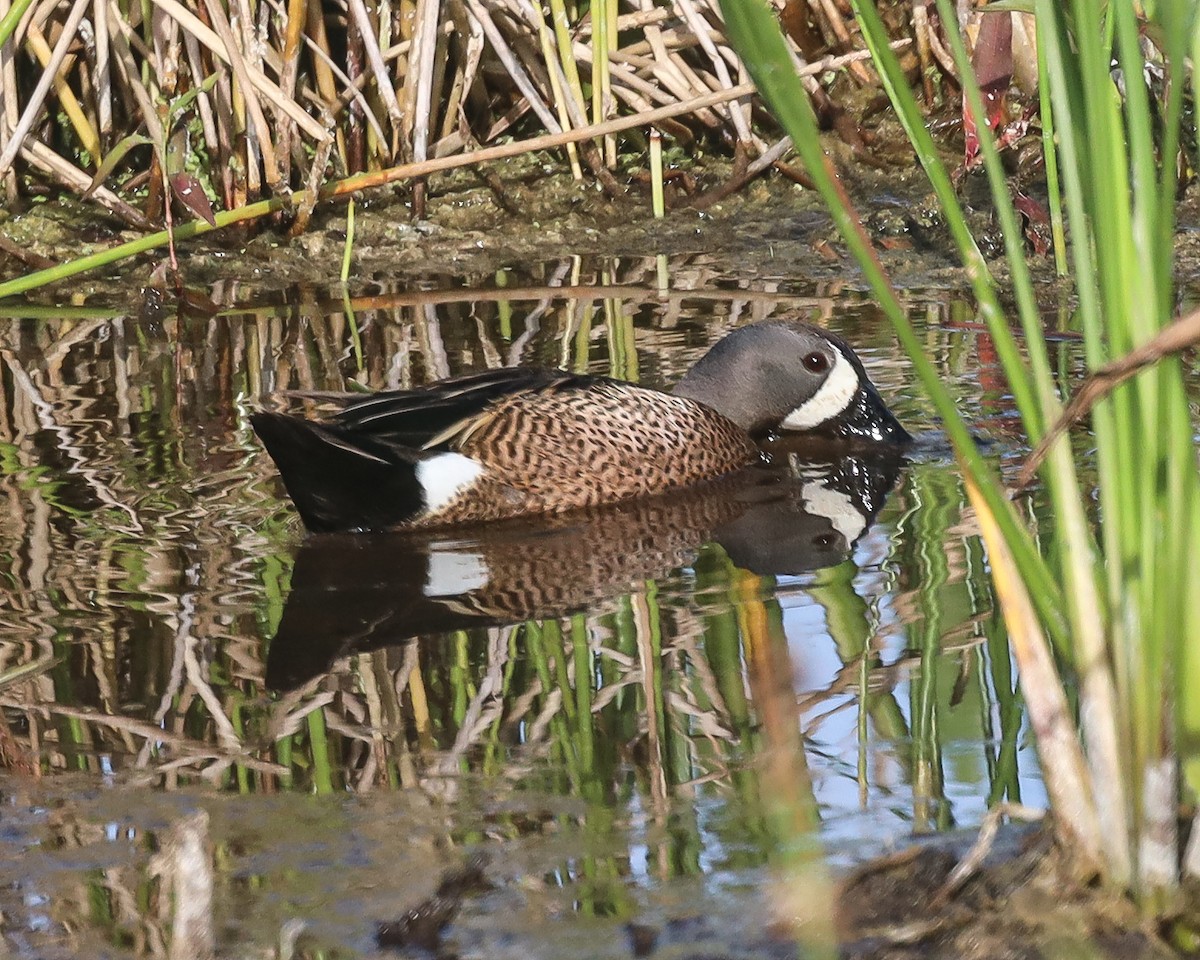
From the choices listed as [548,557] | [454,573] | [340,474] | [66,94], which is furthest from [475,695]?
[66,94]

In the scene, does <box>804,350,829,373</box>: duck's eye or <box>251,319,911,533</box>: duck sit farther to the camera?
<box>804,350,829,373</box>: duck's eye

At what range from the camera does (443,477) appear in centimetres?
451

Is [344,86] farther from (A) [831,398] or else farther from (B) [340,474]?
(B) [340,474]

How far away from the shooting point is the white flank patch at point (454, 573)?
398 centimetres

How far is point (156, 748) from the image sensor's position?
2949mm

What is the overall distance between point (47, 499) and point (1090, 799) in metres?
3.35

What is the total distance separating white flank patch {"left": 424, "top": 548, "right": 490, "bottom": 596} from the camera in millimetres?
3979

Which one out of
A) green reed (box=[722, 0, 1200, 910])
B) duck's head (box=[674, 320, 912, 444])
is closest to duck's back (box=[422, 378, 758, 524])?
duck's head (box=[674, 320, 912, 444])

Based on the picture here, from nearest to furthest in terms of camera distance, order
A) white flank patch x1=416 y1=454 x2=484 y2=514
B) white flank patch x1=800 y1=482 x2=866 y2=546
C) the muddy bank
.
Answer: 1. white flank patch x1=800 y1=482 x2=866 y2=546
2. white flank patch x1=416 y1=454 x2=484 y2=514
3. the muddy bank

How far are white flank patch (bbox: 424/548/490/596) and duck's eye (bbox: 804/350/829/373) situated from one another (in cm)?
155

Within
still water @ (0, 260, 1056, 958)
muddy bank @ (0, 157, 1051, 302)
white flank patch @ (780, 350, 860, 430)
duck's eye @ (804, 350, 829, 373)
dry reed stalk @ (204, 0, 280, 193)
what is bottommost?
still water @ (0, 260, 1056, 958)

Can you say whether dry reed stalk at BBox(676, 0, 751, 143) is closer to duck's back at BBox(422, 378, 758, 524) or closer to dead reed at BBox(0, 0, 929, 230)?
dead reed at BBox(0, 0, 929, 230)

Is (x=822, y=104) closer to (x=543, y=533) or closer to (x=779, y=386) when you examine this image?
(x=779, y=386)

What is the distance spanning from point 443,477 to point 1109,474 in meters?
2.73
